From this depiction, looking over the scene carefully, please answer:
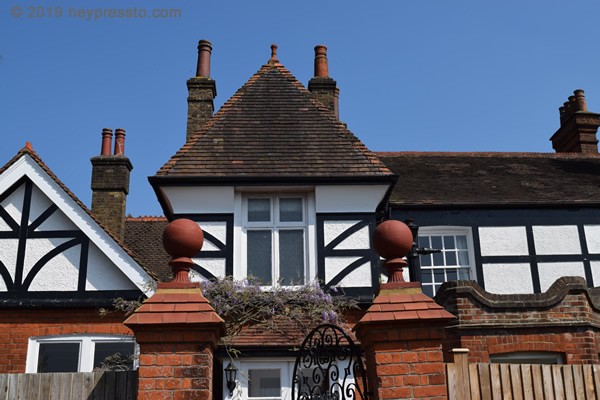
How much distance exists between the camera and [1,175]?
11.1 m

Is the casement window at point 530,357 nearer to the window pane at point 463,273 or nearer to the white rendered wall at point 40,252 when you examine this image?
the window pane at point 463,273

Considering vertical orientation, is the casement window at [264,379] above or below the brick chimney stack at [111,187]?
below

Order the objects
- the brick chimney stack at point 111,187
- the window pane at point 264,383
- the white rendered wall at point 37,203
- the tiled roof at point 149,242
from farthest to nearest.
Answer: the tiled roof at point 149,242 < the brick chimney stack at point 111,187 < the white rendered wall at point 37,203 < the window pane at point 264,383

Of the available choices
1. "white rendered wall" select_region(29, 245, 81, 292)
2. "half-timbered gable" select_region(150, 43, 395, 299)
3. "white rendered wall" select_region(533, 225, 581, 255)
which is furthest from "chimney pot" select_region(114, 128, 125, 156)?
"white rendered wall" select_region(533, 225, 581, 255)

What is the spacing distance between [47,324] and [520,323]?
744cm

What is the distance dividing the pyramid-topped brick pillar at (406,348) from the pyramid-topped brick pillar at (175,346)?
1104 mm

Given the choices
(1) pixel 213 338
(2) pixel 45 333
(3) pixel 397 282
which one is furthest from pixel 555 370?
(2) pixel 45 333

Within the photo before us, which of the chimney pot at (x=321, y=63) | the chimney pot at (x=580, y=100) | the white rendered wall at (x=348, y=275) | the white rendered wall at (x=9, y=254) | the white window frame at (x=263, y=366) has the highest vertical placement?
the chimney pot at (x=580, y=100)

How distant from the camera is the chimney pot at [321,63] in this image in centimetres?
1461

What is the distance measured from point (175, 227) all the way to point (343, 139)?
292 inches

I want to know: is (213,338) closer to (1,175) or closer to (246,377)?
(246,377)

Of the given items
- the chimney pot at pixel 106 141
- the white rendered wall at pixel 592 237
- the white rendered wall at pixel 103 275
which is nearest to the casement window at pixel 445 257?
the white rendered wall at pixel 592 237

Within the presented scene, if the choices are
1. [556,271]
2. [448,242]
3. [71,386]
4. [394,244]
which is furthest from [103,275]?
[556,271]

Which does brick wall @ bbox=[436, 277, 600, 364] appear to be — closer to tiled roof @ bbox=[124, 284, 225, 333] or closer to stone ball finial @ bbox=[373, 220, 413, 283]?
stone ball finial @ bbox=[373, 220, 413, 283]
